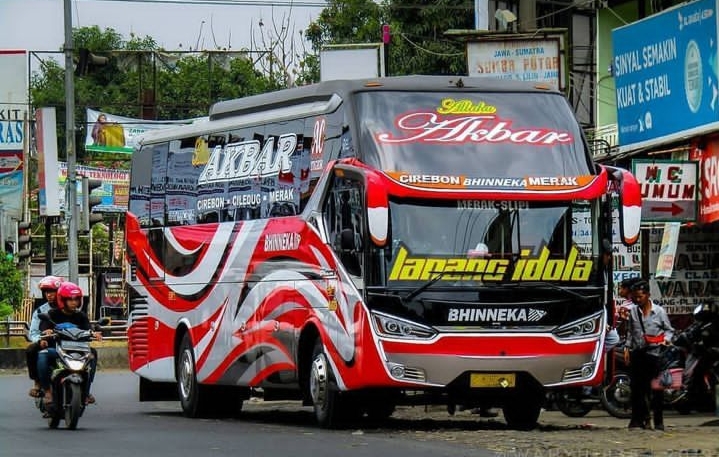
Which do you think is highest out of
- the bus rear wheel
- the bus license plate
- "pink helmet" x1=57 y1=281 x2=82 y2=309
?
"pink helmet" x1=57 y1=281 x2=82 y2=309

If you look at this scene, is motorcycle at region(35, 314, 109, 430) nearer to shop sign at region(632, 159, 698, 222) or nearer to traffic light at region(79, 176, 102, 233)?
shop sign at region(632, 159, 698, 222)

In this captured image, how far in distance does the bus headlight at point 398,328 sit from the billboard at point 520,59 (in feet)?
41.8

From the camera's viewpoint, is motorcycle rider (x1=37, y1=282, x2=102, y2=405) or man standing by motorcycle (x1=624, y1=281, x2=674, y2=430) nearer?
motorcycle rider (x1=37, y1=282, x2=102, y2=405)

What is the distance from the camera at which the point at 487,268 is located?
1641 centimetres

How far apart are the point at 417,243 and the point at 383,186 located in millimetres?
686

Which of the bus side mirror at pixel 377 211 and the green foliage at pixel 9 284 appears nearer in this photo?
the bus side mirror at pixel 377 211

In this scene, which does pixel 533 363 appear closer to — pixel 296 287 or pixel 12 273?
pixel 296 287

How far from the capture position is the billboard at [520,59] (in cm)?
2850

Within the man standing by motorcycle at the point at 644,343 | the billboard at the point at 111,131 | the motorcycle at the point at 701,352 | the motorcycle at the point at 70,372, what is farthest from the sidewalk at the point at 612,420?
the billboard at the point at 111,131

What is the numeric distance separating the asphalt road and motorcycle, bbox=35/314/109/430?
0.24 m

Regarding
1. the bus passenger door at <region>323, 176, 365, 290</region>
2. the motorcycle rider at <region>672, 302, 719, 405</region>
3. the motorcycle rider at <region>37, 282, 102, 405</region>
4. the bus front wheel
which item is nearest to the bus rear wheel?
the motorcycle rider at <region>37, 282, 102, 405</region>

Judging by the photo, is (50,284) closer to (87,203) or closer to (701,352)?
(701,352)

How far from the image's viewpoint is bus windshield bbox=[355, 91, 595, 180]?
1666 cm

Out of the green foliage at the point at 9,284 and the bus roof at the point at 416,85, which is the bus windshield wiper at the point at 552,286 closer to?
the bus roof at the point at 416,85
